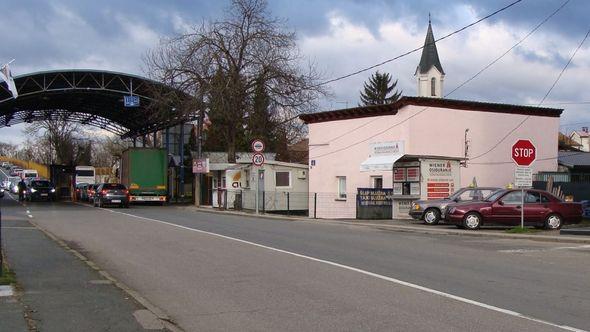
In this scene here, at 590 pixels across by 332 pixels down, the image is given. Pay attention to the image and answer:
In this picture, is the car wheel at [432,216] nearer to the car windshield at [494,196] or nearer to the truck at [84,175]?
the car windshield at [494,196]

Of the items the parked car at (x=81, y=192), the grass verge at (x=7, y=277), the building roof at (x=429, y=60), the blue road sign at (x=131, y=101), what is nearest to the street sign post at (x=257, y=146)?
the blue road sign at (x=131, y=101)

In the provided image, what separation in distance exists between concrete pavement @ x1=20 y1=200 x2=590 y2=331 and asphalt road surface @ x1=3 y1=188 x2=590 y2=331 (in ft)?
0.05

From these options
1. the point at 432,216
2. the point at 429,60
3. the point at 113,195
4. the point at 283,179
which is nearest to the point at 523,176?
the point at 432,216

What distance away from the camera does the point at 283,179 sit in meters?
38.9

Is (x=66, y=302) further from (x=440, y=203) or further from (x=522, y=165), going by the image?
(x=440, y=203)

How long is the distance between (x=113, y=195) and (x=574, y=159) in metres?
28.2

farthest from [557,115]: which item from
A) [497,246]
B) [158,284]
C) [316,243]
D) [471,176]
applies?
[158,284]

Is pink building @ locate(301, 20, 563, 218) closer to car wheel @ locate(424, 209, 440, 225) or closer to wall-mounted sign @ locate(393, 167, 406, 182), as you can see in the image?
wall-mounted sign @ locate(393, 167, 406, 182)

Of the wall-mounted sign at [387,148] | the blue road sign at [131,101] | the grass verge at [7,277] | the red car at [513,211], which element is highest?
the blue road sign at [131,101]

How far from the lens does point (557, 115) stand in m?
34.9

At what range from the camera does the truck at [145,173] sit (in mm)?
40469

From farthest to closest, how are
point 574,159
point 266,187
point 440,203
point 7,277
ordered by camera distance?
point 266,187, point 574,159, point 440,203, point 7,277

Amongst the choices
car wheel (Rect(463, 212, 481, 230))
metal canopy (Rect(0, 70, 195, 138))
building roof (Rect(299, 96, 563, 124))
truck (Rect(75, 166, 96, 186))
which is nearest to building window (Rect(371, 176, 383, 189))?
building roof (Rect(299, 96, 563, 124))

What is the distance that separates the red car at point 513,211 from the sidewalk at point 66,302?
13.9 meters
